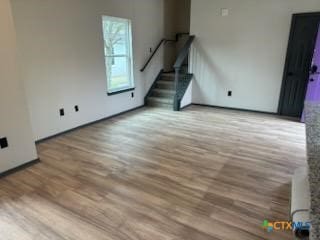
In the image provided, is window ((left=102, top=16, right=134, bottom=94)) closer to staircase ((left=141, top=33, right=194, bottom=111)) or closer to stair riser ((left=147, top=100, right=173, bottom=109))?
staircase ((left=141, top=33, right=194, bottom=111))

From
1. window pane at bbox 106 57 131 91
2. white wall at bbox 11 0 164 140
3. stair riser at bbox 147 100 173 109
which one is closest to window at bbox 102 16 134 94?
window pane at bbox 106 57 131 91

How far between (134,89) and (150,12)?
1830mm

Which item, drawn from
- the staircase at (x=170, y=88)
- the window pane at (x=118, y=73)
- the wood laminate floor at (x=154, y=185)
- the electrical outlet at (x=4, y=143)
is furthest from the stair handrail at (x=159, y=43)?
Answer: the electrical outlet at (x=4, y=143)

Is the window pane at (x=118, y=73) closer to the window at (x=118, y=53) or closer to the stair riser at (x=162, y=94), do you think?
the window at (x=118, y=53)

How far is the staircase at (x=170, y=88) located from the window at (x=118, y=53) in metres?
0.52

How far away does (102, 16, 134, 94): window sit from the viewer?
440cm

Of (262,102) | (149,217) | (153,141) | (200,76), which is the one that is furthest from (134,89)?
(149,217)

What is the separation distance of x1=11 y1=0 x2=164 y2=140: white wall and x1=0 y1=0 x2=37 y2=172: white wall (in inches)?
27.1

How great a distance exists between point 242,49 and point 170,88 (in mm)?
1843

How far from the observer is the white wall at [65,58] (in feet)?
10.1

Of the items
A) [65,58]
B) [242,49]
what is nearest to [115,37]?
[65,58]

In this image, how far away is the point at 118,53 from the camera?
469 cm

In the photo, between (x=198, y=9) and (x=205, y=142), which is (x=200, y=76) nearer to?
(x=198, y=9)

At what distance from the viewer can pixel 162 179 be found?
2.43 meters
